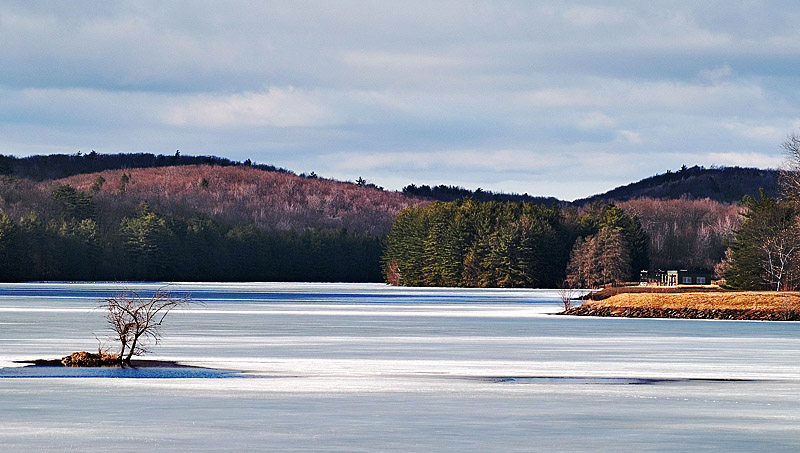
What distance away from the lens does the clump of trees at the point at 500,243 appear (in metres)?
167

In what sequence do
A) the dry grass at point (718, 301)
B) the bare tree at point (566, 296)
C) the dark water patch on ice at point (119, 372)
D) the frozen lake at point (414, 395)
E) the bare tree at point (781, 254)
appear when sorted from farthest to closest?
1. the bare tree at point (781, 254)
2. the bare tree at point (566, 296)
3. the dry grass at point (718, 301)
4. the dark water patch on ice at point (119, 372)
5. the frozen lake at point (414, 395)

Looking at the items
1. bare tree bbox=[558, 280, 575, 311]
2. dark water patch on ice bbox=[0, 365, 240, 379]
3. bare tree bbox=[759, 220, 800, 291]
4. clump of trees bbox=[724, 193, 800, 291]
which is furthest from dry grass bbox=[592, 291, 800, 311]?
dark water patch on ice bbox=[0, 365, 240, 379]

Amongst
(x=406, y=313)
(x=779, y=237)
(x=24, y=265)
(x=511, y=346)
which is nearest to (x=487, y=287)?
(x=24, y=265)

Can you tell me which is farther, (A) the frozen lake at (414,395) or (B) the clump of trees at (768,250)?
(B) the clump of trees at (768,250)

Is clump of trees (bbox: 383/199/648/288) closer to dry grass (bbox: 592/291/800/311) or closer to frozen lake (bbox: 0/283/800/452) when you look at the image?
dry grass (bbox: 592/291/800/311)

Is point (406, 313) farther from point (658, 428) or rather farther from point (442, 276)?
point (442, 276)

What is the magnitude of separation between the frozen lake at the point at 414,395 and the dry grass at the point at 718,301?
857 inches

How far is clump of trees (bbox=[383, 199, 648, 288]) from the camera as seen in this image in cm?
16712

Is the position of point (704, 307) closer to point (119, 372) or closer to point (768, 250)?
point (768, 250)

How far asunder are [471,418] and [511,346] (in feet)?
58.3

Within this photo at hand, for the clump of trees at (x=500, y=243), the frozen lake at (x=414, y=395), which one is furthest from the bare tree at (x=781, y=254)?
the clump of trees at (x=500, y=243)

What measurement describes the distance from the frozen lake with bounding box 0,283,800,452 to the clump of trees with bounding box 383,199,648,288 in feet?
396

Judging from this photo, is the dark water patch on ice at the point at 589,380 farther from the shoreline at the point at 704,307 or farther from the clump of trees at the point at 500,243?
the clump of trees at the point at 500,243

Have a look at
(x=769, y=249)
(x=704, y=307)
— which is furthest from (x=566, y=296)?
(x=704, y=307)
